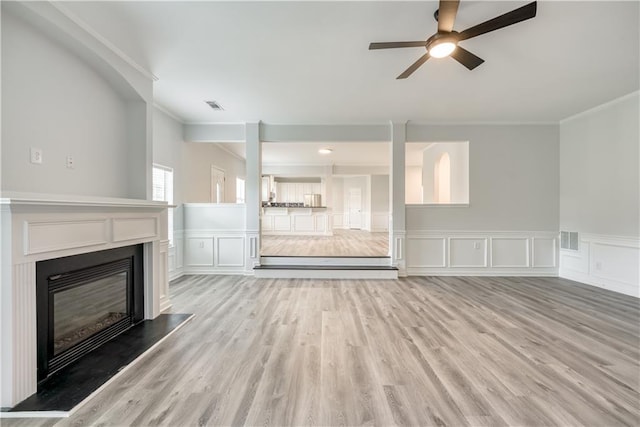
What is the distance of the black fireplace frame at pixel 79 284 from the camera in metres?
1.78

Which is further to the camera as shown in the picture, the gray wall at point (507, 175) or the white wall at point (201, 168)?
the white wall at point (201, 168)

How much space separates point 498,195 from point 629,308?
2267 millimetres

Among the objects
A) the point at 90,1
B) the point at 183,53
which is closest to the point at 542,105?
the point at 183,53

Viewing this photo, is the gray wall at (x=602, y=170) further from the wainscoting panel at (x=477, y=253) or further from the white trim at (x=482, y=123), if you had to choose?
the wainscoting panel at (x=477, y=253)

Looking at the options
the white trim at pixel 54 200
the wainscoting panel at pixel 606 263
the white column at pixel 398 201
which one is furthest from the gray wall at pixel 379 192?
the white trim at pixel 54 200

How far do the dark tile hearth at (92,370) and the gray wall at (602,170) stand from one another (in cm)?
600

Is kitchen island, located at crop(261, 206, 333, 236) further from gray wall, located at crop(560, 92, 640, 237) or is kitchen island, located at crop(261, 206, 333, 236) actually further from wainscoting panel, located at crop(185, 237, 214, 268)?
gray wall, located at crop(560, 92, 640, 237)

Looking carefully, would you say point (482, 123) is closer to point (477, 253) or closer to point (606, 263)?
point (477, 253)

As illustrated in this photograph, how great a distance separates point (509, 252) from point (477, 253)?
1.89ft

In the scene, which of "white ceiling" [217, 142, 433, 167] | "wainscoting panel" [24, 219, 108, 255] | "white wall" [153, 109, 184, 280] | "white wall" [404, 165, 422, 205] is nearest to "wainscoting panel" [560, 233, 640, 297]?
"white ceiling" [217, 142, 433, 167]

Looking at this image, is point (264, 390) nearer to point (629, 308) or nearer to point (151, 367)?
point (151, 367)

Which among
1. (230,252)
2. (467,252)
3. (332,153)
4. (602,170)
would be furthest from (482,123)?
(230,252)

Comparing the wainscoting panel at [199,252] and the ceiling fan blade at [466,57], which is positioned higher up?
the ceiling fan blade at [466,57]

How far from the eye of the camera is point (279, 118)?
4641 mm
